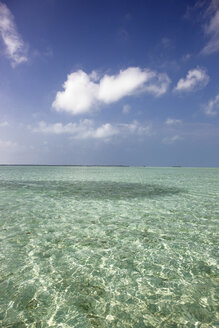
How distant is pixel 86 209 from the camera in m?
16.8

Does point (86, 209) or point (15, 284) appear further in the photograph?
point (86, 209)

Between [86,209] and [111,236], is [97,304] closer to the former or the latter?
[111,236]

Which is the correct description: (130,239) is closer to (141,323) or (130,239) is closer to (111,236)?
(111,236)

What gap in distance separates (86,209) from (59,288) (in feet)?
35.1

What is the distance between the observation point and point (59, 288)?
20.1 feet

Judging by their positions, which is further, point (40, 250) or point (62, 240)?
point (62, 240)

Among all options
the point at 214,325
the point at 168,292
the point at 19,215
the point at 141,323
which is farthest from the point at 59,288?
the point at 19,215

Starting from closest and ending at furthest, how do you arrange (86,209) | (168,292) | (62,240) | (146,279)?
(168,292)
(146,279)
(62,240)
(86,209)

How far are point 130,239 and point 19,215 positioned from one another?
9.16 metres

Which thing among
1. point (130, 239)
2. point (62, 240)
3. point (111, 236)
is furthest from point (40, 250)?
point (130, 239)

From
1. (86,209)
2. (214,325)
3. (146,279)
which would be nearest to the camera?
(214,325)

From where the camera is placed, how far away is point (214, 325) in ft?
15.4

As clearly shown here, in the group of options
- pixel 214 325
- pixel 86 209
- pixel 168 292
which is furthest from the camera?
pixel 86 209

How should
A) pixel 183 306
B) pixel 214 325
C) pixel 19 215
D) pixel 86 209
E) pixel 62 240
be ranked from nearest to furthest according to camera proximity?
1. pixel 214 325
2. pixel 183 306
3. pixel 62 240
4. pixel 19 215
5. pixel 86 209
